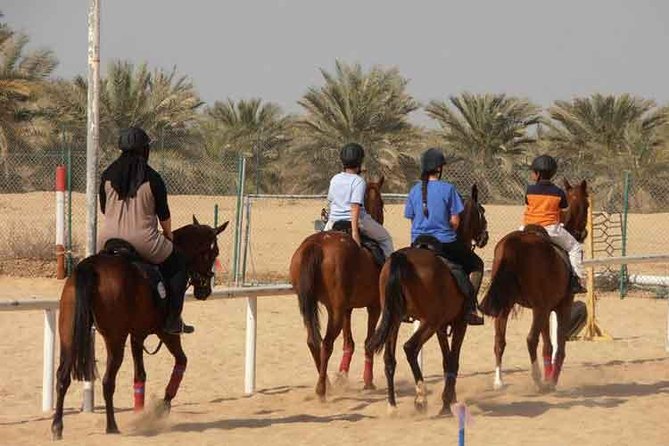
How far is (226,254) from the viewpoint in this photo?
28500mm

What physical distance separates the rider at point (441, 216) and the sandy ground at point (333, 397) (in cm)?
134

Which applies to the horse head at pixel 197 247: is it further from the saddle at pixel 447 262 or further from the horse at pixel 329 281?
the saddle at pixel 447 262

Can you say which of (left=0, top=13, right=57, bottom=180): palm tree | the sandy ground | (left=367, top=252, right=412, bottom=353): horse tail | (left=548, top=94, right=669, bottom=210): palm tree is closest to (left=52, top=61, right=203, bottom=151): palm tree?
(left=0, top=13, right=57, bottom=180): palm tree

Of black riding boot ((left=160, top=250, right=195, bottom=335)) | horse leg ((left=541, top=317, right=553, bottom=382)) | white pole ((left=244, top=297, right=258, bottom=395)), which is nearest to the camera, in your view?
black riding boot ((left=160, top=250, right=195, bottom=335))

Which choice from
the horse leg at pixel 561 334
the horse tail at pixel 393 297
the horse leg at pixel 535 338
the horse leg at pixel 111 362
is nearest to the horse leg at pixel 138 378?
the horse leg at pixel 111 362

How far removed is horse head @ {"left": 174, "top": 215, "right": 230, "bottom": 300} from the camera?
11.0 m

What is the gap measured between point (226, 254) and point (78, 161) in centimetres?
955

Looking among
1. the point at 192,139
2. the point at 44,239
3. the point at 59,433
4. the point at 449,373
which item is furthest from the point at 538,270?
the point at 192,139

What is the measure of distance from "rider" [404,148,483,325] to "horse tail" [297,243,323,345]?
1002mm

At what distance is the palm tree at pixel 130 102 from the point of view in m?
40.2

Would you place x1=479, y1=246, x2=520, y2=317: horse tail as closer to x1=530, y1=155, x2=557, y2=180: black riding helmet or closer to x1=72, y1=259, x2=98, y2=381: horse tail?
x1=530, y1=155, x2=557, y2=180: black riding helmet

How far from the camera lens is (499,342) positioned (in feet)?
44.3

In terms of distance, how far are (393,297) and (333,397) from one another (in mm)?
1976

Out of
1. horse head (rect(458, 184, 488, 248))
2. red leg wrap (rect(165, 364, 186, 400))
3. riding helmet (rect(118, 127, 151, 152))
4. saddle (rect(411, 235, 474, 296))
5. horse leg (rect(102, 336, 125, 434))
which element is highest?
riding helmet (rect(118, 127, 151, 152))
